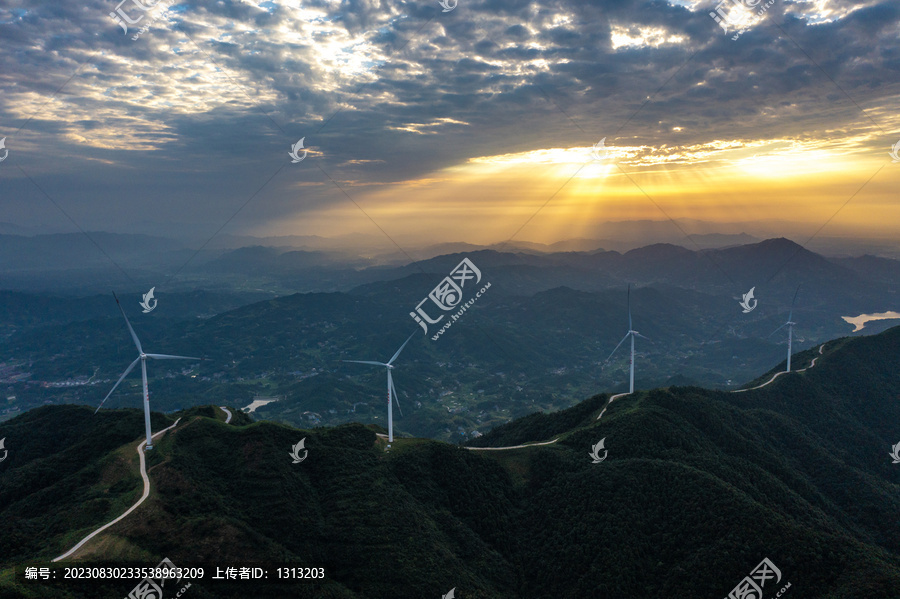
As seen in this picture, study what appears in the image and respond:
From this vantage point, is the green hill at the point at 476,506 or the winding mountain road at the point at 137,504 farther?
the green hill at the point at 476,506

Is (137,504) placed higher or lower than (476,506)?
higher

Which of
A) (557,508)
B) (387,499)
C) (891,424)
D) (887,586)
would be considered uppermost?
(887,586)

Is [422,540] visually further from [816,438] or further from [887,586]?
[816,438]

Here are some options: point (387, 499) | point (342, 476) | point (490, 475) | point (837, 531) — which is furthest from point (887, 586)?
point (342, 476)

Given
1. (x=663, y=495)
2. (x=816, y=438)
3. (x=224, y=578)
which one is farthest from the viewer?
(x=816, y=438)

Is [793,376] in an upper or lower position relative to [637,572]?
lower

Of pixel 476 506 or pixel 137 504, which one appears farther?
pixel 476 506

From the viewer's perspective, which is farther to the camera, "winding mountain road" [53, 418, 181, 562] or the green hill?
the green hill

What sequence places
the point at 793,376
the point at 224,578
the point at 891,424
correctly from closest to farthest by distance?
the point at 224,578, the point at 891,424, the point at 793,376
